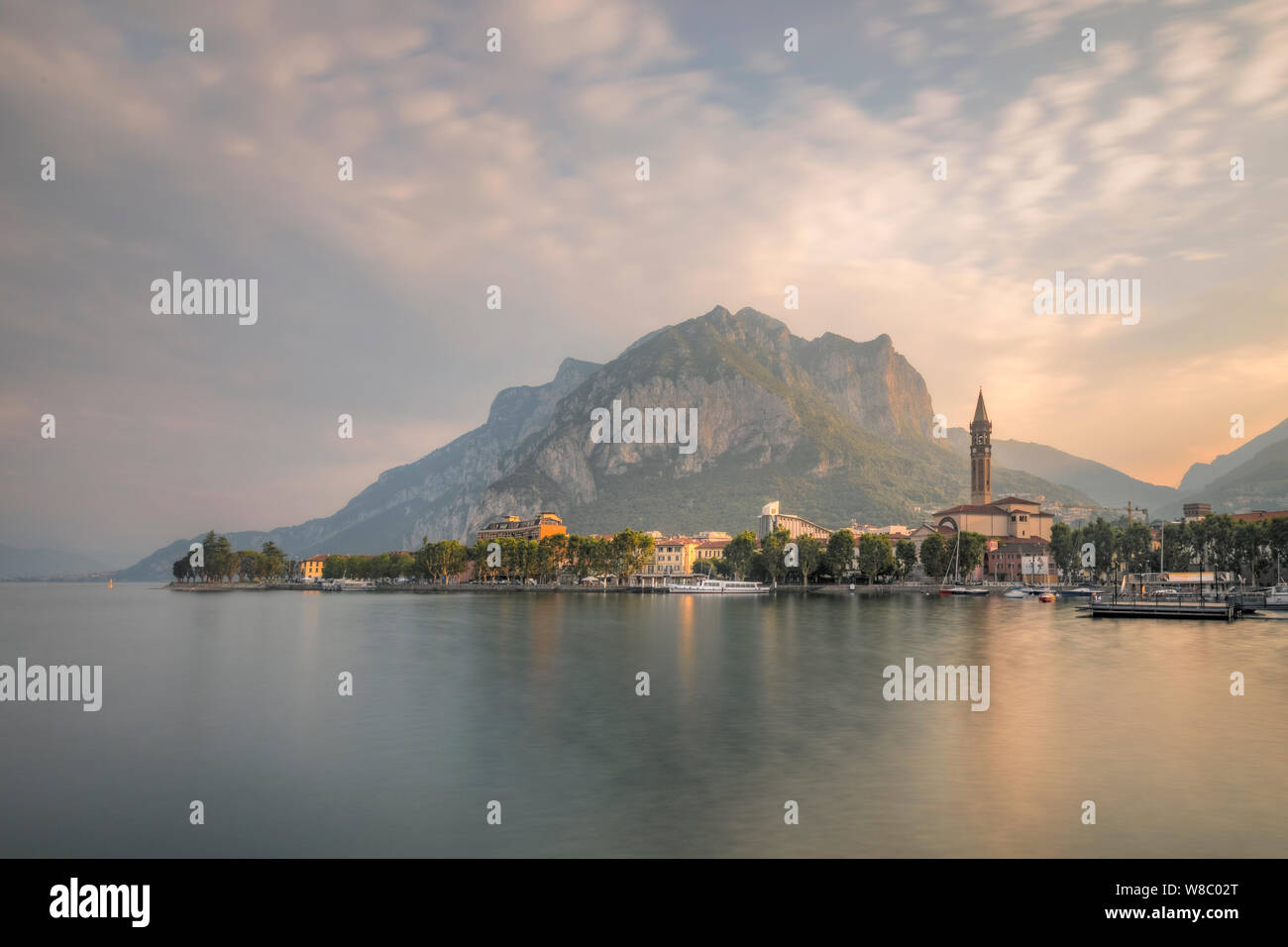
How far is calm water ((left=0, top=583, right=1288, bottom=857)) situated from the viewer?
60.8ft

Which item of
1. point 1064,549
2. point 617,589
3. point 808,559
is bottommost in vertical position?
point 617,589

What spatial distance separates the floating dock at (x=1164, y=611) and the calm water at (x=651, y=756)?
32.3m

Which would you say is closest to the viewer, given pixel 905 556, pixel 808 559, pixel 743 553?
pixel 743 553

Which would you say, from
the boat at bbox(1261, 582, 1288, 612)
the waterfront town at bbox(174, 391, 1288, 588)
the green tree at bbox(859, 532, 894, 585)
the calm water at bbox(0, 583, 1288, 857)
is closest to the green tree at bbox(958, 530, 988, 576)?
the waterfront town at bbox(174, 391, 1288, 588)

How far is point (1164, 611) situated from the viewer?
8444cm

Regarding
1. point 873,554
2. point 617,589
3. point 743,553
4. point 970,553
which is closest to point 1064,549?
point 970,553

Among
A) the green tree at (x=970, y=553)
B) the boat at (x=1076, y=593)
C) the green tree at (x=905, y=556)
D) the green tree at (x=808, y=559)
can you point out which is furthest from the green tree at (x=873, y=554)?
the boat at (x=1076, y=593)

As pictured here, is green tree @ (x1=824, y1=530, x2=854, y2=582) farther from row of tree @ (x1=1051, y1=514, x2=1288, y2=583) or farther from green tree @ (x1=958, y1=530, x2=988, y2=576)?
row of tree @ (x1=1051, y1=514, x2=1288, y2=583)

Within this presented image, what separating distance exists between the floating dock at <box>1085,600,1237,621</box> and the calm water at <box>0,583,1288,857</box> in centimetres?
3225

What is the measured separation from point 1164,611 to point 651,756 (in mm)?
79597

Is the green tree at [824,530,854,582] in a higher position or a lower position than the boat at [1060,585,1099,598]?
higher

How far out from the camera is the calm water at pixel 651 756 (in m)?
18.5

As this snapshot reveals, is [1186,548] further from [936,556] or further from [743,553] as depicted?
[743,553]
